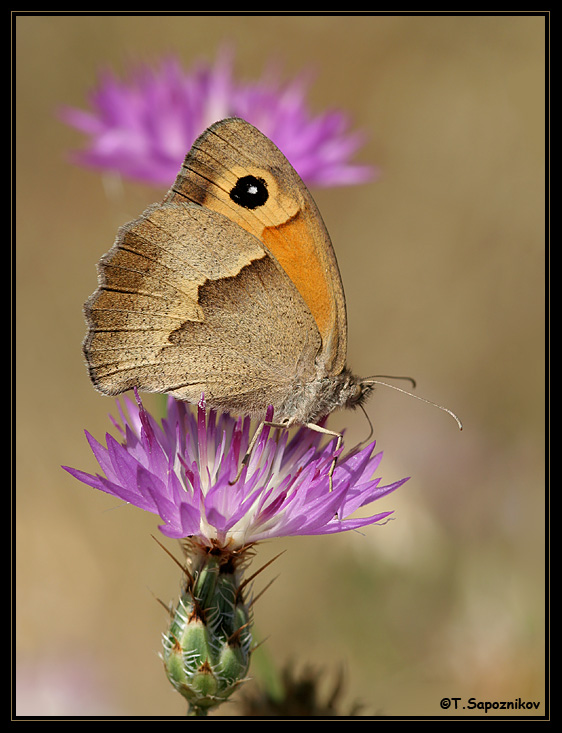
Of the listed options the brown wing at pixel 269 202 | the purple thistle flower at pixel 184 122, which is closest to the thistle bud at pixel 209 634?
the brown wing at pixel 269 202

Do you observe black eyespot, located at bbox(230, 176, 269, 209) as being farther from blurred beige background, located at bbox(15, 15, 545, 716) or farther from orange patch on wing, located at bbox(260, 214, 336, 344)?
blurred beige background, located at bbox(15, 15, 545, 716)

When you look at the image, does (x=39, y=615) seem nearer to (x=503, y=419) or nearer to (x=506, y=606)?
(x=506, y=606)

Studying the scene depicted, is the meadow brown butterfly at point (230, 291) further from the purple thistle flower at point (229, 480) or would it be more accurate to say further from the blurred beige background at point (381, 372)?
the blurred beige background at point (381, 372)

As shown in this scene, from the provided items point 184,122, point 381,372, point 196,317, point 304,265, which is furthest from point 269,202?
point 381,372

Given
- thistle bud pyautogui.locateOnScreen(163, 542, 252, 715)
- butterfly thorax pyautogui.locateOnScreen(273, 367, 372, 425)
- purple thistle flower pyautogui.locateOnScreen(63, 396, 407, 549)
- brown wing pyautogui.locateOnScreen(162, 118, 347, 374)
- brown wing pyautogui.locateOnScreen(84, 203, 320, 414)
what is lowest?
thistle bud pyautogui.locateOnScreen(163, 542, 252, 715)

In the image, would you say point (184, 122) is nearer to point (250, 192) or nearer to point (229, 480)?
point (250, 192)

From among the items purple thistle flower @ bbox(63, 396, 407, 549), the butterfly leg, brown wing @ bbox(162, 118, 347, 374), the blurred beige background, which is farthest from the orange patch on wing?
the blurred beige background
